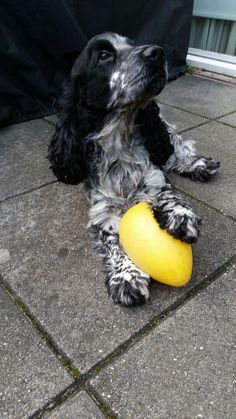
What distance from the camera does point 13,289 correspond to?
2.70 meters

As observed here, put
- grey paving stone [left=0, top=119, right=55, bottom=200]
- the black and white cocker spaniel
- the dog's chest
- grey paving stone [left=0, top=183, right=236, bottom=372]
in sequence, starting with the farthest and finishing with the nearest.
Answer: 1. grey paving stone [left=0, top=119, right=55, bottom=200]
2. the dog's chest
3. the black and white cocker spaniel
4. grey paving stone [left=0, top=183, right=236, bottom=372]

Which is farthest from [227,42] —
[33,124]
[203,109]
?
[33,124]

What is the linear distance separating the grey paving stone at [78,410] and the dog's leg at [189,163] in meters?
2.36

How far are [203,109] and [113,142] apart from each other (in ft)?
8.51

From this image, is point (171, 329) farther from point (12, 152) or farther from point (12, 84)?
point (12, 84)

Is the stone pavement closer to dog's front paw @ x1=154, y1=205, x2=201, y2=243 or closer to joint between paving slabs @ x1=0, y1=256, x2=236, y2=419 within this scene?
joint between paving slabs @ x1=0, y1=256, x2=236, y2=419

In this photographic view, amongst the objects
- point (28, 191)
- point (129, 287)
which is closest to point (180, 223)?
point (129, 287)

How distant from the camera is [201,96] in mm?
5703

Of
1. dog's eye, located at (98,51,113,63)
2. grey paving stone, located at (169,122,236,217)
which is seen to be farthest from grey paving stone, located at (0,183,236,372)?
dog's eye, located at (98,51,113,63)

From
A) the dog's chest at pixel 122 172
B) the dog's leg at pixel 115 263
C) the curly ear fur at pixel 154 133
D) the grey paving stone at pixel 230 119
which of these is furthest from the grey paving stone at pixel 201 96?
the dog's leg at pixel 115 263

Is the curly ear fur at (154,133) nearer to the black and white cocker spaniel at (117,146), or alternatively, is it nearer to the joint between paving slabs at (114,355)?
the black and white cocker spaniel at (117,146)

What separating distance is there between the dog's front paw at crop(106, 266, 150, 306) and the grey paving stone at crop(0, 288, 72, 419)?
0.54 metres

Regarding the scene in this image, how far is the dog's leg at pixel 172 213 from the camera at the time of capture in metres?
2.49

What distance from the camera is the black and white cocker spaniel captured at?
263 cm
